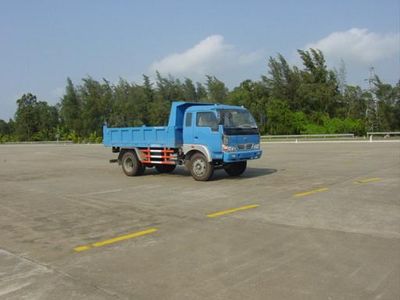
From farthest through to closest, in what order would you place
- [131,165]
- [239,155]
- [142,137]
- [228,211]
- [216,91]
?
1. [216,91]
2. [131,165]
3. [142,137]
4. [239,155]
5. [228,211]

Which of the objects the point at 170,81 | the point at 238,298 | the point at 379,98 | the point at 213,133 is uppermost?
the point at 170,81

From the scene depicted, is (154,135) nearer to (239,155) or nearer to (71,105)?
(239,155)

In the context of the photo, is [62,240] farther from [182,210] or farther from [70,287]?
[182,210]

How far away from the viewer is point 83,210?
33.7 feet

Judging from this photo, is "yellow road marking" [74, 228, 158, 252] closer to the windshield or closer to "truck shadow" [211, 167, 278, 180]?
the windshield

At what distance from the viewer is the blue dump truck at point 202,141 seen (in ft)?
48.0

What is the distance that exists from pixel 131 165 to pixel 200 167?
358cm

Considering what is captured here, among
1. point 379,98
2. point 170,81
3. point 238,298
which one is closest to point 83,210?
point 238,298

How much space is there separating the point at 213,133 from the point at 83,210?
5.58m

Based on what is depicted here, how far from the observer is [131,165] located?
1758 cm

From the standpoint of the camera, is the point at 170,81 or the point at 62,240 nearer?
the point at 62,240

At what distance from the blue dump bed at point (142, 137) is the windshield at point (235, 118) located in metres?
1.96

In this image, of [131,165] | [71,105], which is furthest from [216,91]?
[131,165]

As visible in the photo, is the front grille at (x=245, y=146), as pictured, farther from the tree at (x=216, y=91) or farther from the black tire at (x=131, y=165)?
the tree at (x=216, y=91)
